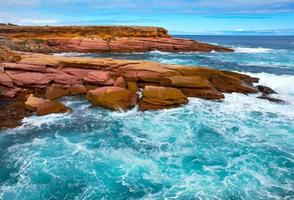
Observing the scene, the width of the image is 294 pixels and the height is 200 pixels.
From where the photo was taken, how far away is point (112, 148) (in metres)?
17.2

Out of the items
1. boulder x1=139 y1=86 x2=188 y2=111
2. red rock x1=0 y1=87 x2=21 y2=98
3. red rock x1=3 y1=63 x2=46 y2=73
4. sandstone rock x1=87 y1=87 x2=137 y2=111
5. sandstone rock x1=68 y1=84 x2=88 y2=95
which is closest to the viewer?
sandstone rock x1=87 y1=87 x2=137 y2=111

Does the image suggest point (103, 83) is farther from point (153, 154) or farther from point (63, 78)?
point (153, 154)

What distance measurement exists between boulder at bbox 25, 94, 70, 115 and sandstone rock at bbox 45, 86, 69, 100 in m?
2.09

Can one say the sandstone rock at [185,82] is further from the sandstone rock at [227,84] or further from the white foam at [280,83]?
the white foam at [280,83]

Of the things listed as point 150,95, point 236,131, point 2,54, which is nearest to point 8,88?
point 2,54

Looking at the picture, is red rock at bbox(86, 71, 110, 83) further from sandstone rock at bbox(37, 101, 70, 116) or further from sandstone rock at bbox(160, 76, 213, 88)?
sandstone rock at bbox(37, 101, 70, 116)

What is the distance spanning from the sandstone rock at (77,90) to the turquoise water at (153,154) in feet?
6.80

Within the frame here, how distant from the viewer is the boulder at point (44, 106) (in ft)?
71.3

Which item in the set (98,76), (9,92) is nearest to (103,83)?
(98,76)

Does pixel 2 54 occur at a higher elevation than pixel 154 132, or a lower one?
higher

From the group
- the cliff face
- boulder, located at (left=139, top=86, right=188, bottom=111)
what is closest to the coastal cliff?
boulder, located at (left=139, top=86, right=188, bottom=111)

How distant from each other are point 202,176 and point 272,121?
9.43 meters

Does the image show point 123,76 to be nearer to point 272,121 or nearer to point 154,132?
point 154,132

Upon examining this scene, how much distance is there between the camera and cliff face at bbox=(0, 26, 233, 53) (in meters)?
62.3
